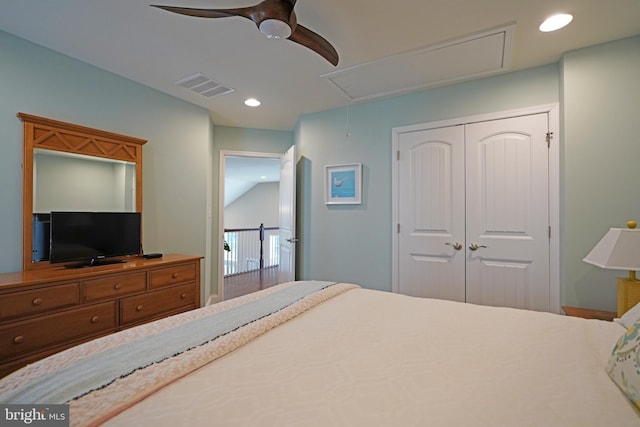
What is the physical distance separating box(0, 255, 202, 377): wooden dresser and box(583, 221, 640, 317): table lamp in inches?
118

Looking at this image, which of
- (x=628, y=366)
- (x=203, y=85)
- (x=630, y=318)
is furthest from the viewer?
(x=203, y=85)

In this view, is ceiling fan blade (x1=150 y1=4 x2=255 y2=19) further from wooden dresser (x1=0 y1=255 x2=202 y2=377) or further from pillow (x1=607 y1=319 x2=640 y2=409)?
pillow (x1=607 y1=319 x2=640 y2=409)

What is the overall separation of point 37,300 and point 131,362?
1.48m

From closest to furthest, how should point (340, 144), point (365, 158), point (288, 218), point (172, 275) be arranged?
point (172, 275) < point (365, 158) < point (340, 144) < point (288, 218)

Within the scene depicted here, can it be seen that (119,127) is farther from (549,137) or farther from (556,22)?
(549,137)

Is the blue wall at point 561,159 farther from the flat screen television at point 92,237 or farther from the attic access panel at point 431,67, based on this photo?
the flat screen television at point 92,237

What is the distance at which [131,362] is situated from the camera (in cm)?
86

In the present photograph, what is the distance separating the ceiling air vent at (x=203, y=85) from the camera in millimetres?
2662

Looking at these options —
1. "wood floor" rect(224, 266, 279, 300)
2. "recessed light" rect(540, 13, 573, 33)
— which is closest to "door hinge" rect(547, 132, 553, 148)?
"recessed light" rect(540, 13, 573, 33)

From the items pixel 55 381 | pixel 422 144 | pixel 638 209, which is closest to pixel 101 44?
pixel 55 381

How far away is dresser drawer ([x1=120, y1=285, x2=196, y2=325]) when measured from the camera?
2.22 m

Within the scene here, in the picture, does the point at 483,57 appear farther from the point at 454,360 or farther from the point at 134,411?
the point at 134,411

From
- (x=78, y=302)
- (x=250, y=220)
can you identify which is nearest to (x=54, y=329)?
(x=78, y=302)

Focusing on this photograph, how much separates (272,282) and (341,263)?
91.8 inches
